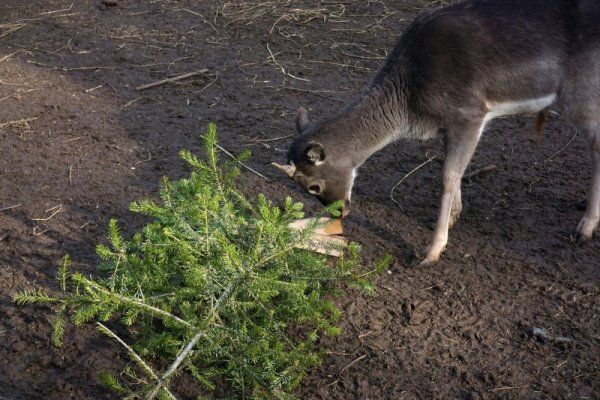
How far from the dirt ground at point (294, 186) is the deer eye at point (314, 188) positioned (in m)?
0.42

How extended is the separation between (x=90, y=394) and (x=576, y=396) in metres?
2.53

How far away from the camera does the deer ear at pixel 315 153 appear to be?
209 inches

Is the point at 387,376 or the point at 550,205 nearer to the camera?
the point at 387,376

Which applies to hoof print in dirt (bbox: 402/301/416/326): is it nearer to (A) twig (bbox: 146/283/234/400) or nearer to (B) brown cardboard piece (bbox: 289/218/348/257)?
(B) brown cardboard piece (bbox: 289/218/348/257)

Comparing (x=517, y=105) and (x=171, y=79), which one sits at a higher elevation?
(x=517, y=105)

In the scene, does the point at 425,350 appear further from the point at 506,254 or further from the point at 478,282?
the point at 506,254

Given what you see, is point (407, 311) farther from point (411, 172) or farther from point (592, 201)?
point (411, 172)

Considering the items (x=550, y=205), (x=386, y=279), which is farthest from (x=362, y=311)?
(x=550, y=205)

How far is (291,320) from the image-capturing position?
4.51 meters

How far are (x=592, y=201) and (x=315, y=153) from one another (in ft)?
6.50

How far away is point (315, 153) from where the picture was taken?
17.5 ft

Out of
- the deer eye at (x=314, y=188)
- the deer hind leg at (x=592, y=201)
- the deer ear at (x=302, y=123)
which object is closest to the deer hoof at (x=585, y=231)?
the deer hind leg at (x=592, y=201)

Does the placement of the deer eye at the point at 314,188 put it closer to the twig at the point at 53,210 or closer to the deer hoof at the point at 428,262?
the deer hoof at the point at 428,262

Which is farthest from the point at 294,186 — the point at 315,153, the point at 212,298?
the point at 212,298
